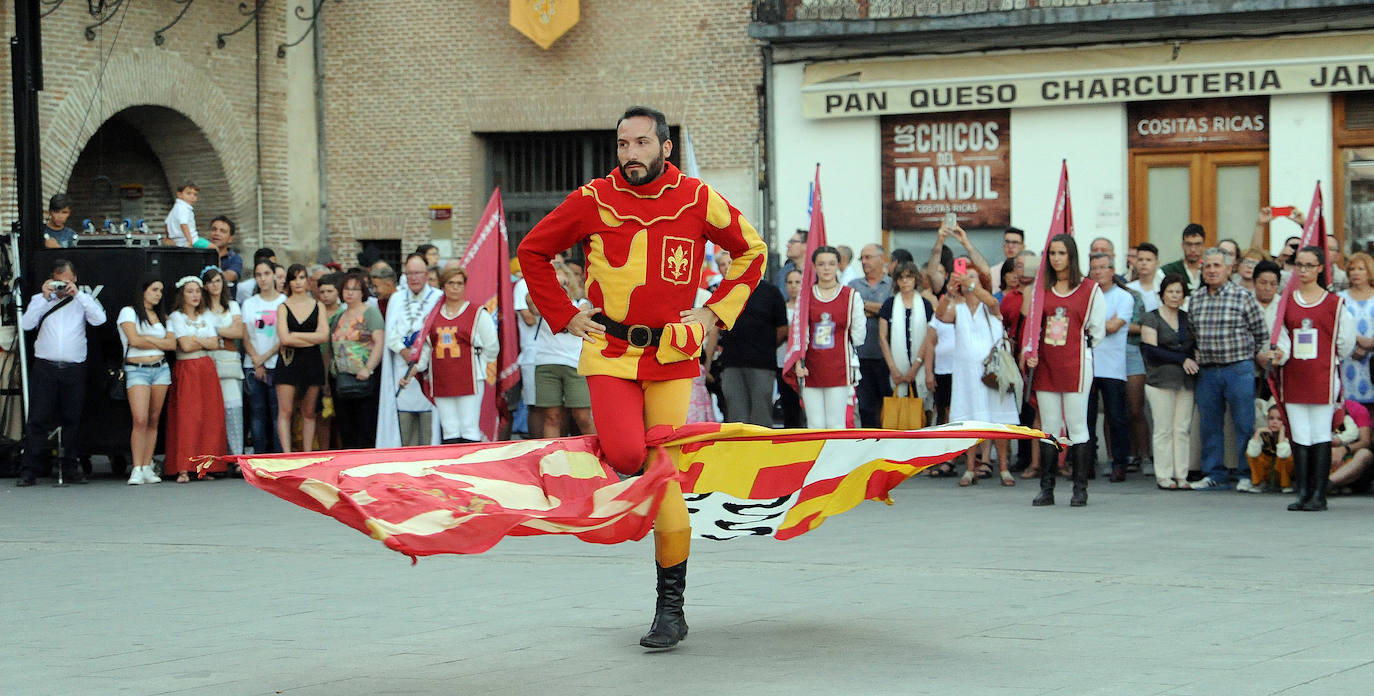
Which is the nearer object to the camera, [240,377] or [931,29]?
[240,377]

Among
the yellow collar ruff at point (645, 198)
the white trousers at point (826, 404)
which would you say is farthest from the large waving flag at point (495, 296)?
the yellow collar ruff at point (645, 198)

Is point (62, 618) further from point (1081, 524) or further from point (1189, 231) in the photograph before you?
point (1189, 231)

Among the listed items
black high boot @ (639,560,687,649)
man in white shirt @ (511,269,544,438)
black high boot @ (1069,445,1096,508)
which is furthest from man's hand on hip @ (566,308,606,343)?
man in white shirt @ (511,269,544,438)

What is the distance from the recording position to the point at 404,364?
1569cm

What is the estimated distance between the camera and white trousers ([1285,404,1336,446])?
12.3m

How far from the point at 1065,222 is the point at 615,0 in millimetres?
13923

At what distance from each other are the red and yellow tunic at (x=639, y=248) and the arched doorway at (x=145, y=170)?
20.2m

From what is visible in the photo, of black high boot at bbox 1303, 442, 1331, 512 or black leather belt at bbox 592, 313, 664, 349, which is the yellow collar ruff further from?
black high boot at bbox 1303, 442, 1331, 512

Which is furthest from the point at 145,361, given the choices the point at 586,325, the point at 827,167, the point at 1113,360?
the point at 827,167

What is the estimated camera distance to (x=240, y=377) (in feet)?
52.6

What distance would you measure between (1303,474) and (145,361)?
9.46 meters

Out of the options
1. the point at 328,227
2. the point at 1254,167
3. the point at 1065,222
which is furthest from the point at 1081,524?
the point at 328,227

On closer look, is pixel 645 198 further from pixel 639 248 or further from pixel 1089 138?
pixel 1089 138

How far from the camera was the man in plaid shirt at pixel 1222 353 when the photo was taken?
13.6 meters
